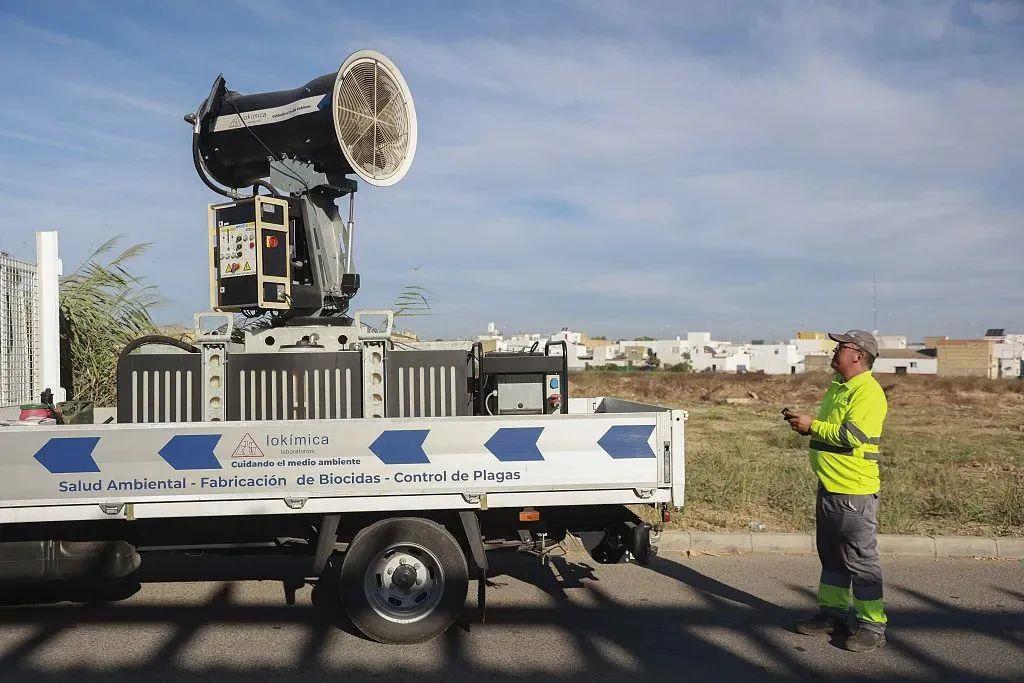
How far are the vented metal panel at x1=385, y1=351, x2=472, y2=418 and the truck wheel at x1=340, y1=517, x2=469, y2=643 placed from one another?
877mm

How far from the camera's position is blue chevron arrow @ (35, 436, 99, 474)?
15.6 feet

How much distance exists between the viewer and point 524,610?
5742 millimetres

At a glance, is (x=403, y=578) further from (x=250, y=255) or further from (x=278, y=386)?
(x=250, y=255)

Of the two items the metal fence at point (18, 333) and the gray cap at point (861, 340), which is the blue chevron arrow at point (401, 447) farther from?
the metal fence at point (18, 333)

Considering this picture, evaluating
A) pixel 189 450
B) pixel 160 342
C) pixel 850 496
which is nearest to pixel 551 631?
pixel 850 496

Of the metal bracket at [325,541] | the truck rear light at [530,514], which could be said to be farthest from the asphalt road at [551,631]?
the truck rear light at [530,514]

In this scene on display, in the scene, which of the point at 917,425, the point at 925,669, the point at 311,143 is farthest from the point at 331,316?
the point at 917,425

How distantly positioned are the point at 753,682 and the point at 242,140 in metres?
5.48

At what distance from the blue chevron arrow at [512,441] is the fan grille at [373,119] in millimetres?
3137

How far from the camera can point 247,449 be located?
15.9 feet

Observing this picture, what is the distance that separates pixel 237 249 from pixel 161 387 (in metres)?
1.35

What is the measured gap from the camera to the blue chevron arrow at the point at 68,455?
4762 millimetres

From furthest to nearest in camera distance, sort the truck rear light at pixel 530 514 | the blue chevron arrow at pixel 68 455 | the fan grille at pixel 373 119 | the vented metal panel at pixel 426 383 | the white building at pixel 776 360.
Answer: the white building at pixel 776 360
the fan grille at pixel 373 119
the vented metal panel at pixel 426 383
the truck rear light at pixel 530 514
the blue chevron arrow at pixel 68 455

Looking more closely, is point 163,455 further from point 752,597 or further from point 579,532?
point 752,597
